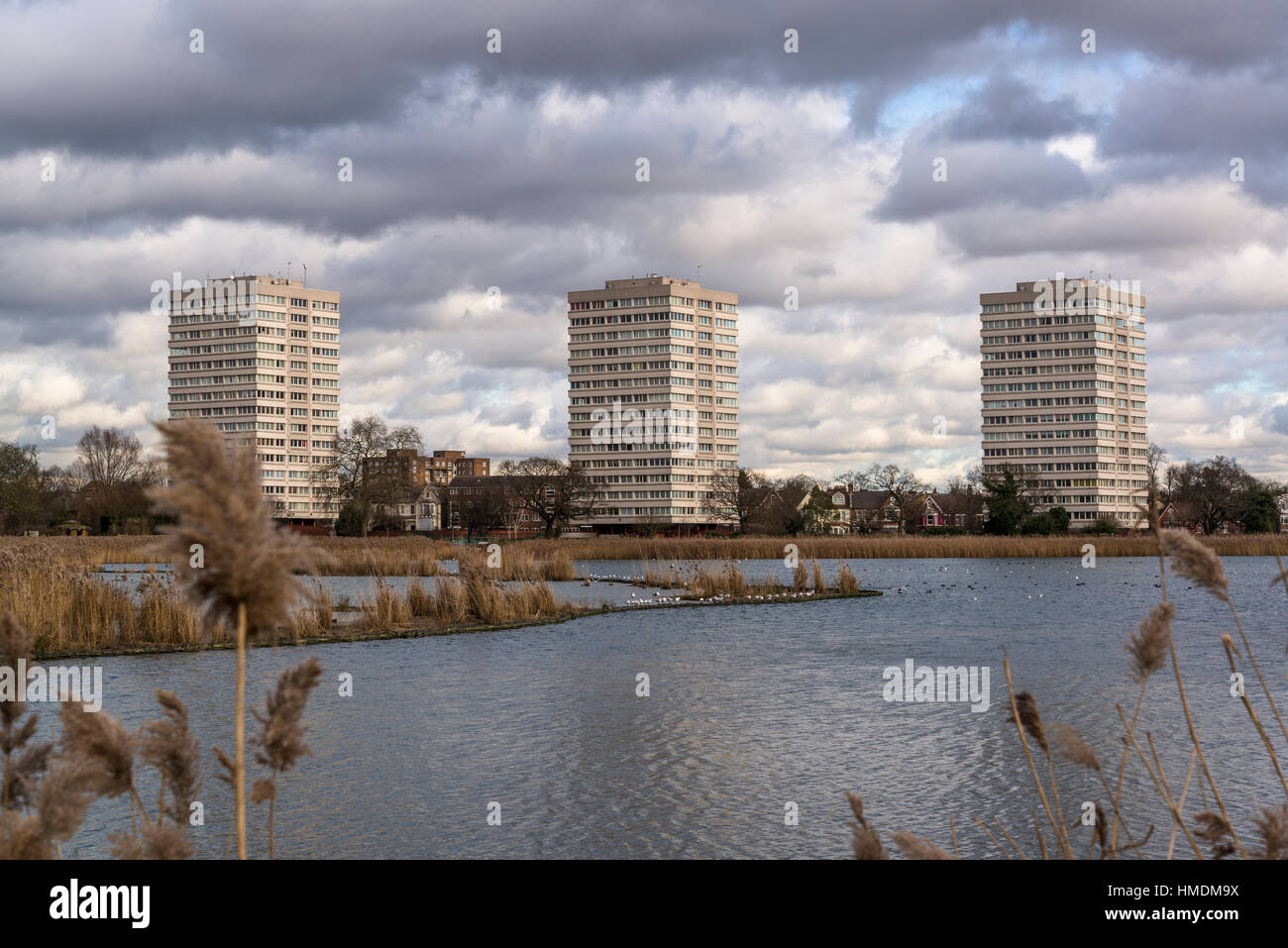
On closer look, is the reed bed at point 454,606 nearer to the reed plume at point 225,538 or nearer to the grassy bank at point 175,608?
the grassy bank at point 175,608

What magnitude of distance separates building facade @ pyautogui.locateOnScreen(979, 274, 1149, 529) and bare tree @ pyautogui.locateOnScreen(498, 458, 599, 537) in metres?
70.1

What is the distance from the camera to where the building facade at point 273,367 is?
179750 millimetres

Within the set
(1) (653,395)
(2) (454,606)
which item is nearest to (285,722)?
(2) (454,606)

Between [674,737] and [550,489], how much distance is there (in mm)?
115123

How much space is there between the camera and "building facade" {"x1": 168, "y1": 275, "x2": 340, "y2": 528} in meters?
180

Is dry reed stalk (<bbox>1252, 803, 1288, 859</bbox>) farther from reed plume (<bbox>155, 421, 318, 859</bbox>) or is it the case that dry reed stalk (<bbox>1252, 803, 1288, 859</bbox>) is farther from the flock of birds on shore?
the flock of birds on shore

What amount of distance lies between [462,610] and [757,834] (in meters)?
21.6

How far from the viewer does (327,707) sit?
17.3m

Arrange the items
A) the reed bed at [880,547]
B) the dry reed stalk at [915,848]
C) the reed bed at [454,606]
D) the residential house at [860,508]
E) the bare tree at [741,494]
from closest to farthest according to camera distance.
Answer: the dry reed stalk at [915,848] → the reed bed at [454,606] → the reed bed at [880,547] → the bare tree at [741,494] → the residential house at [860,508]

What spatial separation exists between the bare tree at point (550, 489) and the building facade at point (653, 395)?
38181mm

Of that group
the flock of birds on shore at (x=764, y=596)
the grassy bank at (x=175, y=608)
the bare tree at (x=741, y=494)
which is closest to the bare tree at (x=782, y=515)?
the bare tree at (x=741, y=494)

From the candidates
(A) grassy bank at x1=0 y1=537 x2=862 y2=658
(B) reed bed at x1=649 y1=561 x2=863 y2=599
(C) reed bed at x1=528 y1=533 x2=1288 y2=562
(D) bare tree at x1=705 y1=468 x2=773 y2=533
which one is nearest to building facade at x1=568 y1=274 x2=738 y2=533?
(D) bare tree at x1=705 y1=468 x2=773 y2=533
